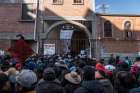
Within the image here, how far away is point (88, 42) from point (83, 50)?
4.61 ft

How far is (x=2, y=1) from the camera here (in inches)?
1196

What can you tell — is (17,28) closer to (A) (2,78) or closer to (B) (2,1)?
(B) (2,1)

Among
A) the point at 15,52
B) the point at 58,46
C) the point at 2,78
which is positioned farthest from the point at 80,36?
the point at 2,78

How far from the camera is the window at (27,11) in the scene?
30.2 meters

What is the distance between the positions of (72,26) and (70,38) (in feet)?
6.48

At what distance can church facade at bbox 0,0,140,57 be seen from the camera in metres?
29.9

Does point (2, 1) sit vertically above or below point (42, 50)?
above

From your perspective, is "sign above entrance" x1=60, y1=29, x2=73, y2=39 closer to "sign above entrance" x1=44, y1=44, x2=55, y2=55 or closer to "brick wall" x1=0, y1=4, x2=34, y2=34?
"sign above entrance" x1=44, y1=44, x2=55, y2=55

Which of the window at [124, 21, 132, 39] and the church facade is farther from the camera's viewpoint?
the window at [124, 21, 132, 39]

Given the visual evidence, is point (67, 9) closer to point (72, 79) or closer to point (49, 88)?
point (72, 79)

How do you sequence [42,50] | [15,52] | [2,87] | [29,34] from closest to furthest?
[2,87], [15,52], [42,50], [29,34]

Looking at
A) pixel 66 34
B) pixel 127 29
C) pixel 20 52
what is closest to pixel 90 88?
pixel 20 52

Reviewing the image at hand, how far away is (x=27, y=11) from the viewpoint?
30391 millimetres

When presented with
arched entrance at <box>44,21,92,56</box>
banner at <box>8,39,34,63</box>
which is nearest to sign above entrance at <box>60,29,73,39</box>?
arched entrance at <box>44,21,92,56</box>
